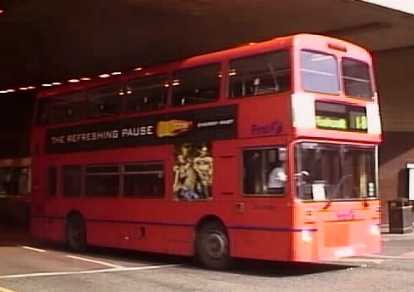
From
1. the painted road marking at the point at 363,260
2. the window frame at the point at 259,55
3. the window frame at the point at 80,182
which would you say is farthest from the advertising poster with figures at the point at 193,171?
the window frame at the point at 80,182

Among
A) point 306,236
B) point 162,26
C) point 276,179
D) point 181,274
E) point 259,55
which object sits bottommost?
point 181,274

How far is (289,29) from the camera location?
73.9ft

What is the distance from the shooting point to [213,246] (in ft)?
46.0

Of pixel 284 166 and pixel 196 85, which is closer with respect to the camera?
pixel 284 166

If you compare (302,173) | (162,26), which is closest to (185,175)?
(302,173)

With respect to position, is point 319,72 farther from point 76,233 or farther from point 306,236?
point 76,233

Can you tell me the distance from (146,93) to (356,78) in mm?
4659

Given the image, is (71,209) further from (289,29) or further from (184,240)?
(289,29)

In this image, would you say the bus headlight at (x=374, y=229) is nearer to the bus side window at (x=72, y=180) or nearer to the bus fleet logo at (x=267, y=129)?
the bus fleet logo at (x=267, y=129)

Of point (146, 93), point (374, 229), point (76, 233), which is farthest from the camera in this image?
point (76, 233)

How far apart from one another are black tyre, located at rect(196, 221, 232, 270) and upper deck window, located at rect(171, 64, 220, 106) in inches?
98.6

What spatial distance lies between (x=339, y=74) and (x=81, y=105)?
7.25m

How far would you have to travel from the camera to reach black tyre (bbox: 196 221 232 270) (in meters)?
13.8

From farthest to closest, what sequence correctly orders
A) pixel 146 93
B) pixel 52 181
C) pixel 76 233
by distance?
pixel 52 181, pixel 76 233, pixel 146 93
